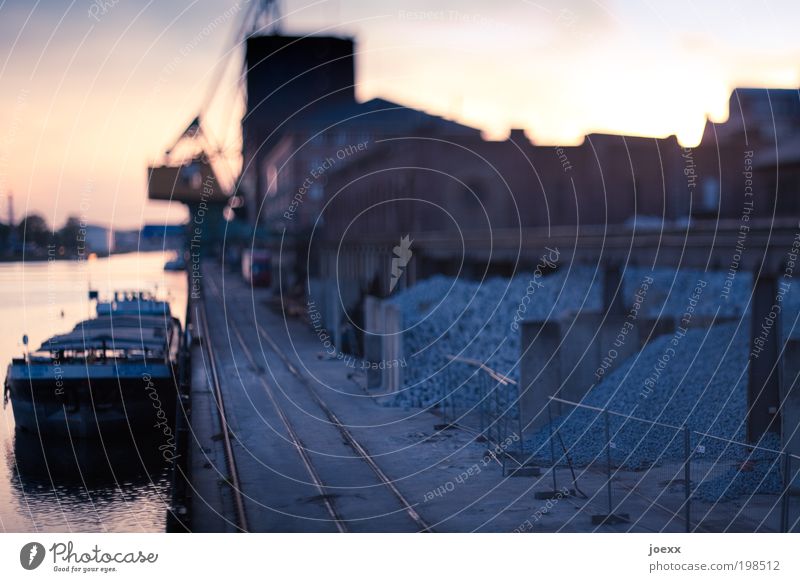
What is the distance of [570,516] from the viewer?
11.6m

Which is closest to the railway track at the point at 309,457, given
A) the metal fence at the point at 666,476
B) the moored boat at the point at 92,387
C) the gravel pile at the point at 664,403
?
the moored boat at the point at 92,387

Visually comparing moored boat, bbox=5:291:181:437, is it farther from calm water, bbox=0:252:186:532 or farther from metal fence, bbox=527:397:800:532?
metal fence, bbox=527:397:800:532

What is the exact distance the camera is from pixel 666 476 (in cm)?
1308

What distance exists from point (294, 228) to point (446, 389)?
42.1m

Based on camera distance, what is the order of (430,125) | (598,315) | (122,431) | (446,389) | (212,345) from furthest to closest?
(430,125), (212,345), (122,431), (446,389), (598,315)

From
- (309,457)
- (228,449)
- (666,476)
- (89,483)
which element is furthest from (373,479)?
(89,483)

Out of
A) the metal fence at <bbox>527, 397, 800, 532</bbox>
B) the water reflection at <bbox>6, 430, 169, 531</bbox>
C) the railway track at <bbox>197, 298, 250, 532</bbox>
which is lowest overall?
the water reflection at <bbox>6, 430, 169, 531</bbox>

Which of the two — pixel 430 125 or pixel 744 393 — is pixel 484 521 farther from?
pixel 430 125

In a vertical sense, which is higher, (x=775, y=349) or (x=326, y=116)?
→ (x=326, y=116)

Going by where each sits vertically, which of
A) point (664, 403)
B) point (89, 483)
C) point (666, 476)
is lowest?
point (89, 483)

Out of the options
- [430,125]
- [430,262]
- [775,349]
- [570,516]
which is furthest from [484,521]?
[430,125]

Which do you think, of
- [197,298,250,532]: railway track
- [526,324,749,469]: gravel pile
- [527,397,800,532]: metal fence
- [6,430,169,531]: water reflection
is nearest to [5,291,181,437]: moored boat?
[6,430,169,531]: water reflection

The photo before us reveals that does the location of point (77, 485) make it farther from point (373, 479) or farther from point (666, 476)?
point (666, 476)

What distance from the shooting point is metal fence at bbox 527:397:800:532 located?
36.1 feet
